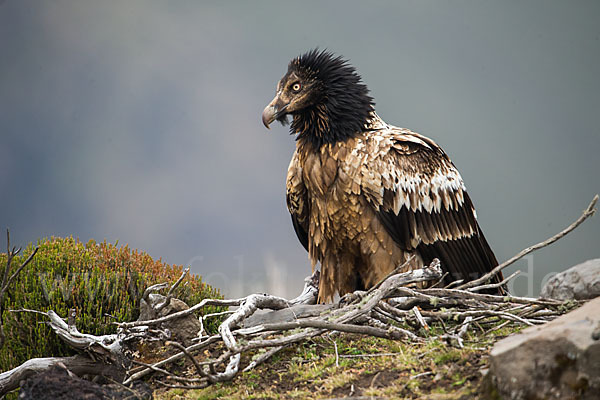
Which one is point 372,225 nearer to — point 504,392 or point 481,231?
point 481,231

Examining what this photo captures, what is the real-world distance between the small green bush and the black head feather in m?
2.33

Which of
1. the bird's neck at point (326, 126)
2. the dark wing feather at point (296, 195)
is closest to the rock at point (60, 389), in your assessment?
the dark wing feather at point (296, 195)

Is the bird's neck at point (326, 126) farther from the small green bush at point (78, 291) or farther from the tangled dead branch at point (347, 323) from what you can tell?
the small green bush at point (78, 291)

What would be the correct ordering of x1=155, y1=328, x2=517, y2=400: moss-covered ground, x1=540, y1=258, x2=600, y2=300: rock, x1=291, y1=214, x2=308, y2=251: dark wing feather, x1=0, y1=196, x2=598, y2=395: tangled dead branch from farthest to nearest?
x1=291, y1=214, x2=308, y2=251: dark wing feather < x1=540, y1=258, x2=600, y2=300: rock < x1=0, y1=196, x2=598, y2=395: tangled dead branch < x1=155, y1=328, x2=517, y2=400: moss-covered ground

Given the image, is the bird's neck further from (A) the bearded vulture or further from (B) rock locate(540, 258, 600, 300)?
(B) rock locate(540, 258, 600, 300)

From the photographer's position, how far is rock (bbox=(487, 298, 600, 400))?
227cm

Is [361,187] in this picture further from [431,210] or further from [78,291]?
[78,291]

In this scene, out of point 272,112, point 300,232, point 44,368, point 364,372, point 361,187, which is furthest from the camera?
point 300,232

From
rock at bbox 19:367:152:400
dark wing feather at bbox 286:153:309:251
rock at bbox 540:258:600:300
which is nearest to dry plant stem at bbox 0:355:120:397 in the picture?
rock at bbox 19:367:152:400

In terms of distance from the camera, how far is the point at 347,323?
Answer: 421 cm

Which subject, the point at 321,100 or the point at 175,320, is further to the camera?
the point at 321,100

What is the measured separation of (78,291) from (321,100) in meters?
3.17

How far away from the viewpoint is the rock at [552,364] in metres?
2.27

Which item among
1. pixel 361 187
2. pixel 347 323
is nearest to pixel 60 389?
pixel 347 323
